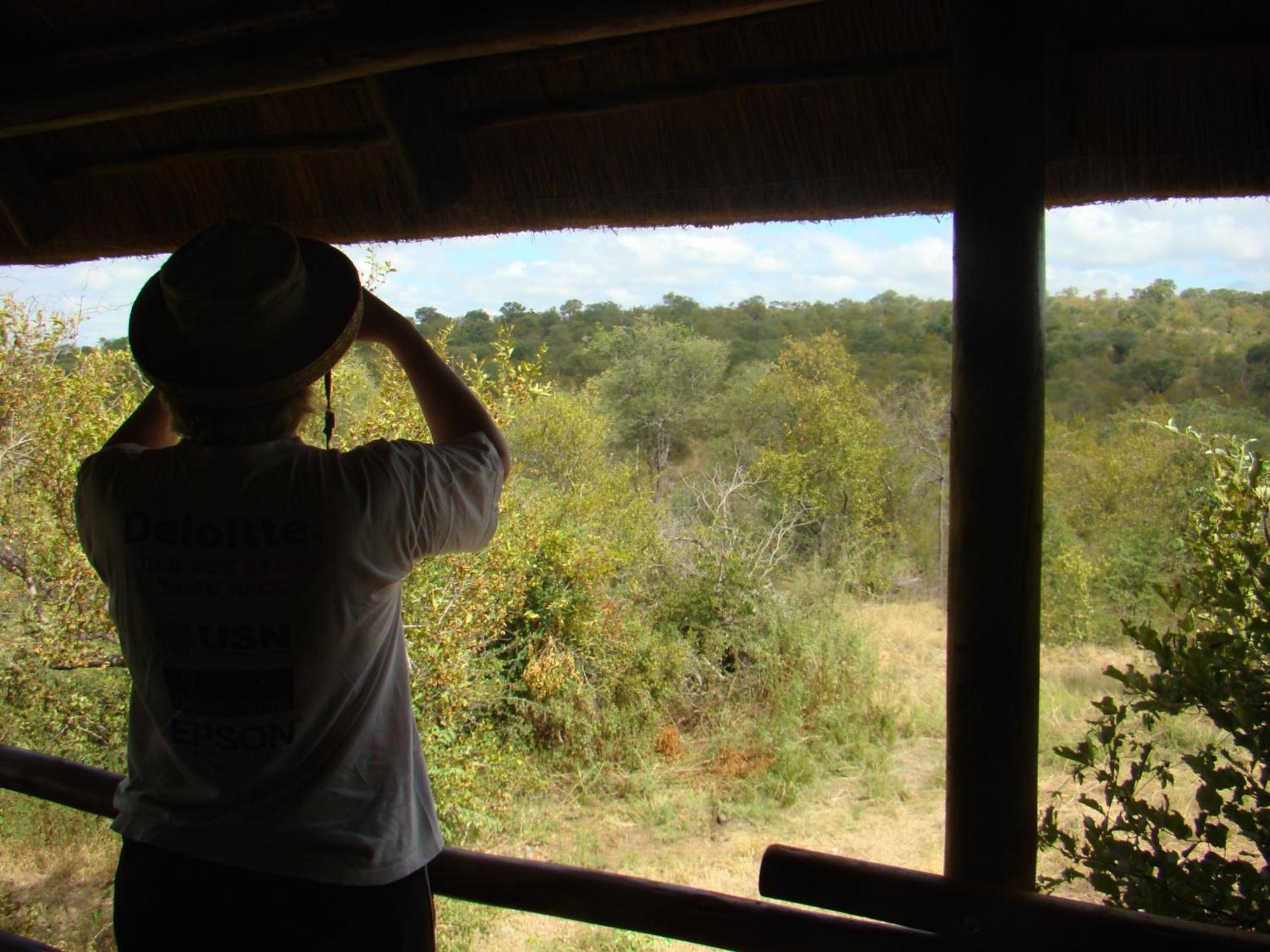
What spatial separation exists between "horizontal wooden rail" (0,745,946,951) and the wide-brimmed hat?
31.6 inches

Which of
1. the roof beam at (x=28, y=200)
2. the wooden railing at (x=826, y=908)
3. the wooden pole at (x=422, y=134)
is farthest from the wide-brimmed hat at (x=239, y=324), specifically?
the roof beam at (x=28, y=200)

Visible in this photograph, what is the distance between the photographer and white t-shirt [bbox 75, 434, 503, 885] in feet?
2.72

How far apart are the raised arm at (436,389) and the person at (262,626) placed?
0.09 m

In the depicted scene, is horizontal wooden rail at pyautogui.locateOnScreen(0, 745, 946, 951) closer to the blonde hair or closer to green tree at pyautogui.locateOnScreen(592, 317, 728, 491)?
the blonde hair

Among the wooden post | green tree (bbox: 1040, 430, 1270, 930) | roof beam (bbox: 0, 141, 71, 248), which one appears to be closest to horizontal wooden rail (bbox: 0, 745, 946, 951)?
the wooden post

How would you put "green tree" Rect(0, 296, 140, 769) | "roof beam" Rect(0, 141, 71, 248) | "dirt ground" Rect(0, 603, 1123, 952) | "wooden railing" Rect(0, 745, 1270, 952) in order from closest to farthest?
"wooden railing" Rect(0, 745, 1270, 952), "roof beam" Rect(0, 141, 71, 248), "dirt ground" Rect(0, 603, 1123, 952), "green tree" Rect(0, 296, 140, 769)

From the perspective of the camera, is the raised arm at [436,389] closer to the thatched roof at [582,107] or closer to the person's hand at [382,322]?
the person's hand at [382,322]

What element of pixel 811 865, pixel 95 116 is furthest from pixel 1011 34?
pixel 95 116

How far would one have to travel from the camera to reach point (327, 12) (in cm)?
141

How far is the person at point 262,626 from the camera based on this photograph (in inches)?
32.8

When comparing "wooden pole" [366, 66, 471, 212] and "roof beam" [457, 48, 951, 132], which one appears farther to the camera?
"wooden pole" [366, 66, 471, 212]

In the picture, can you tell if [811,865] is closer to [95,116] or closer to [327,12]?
[327,12]

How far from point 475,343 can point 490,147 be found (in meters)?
9.57

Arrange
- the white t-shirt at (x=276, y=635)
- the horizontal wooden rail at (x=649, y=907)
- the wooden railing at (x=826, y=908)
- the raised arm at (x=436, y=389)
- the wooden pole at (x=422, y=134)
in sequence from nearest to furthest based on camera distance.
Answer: the white t-shirt at (x=276, y=635) < the raised arm at (x=436, y=389) < the wooden railing at (x=826, y=908) < the horizontal wooden rail at (x=649, y=907) < the wooden pole at (x=422, y=134)
